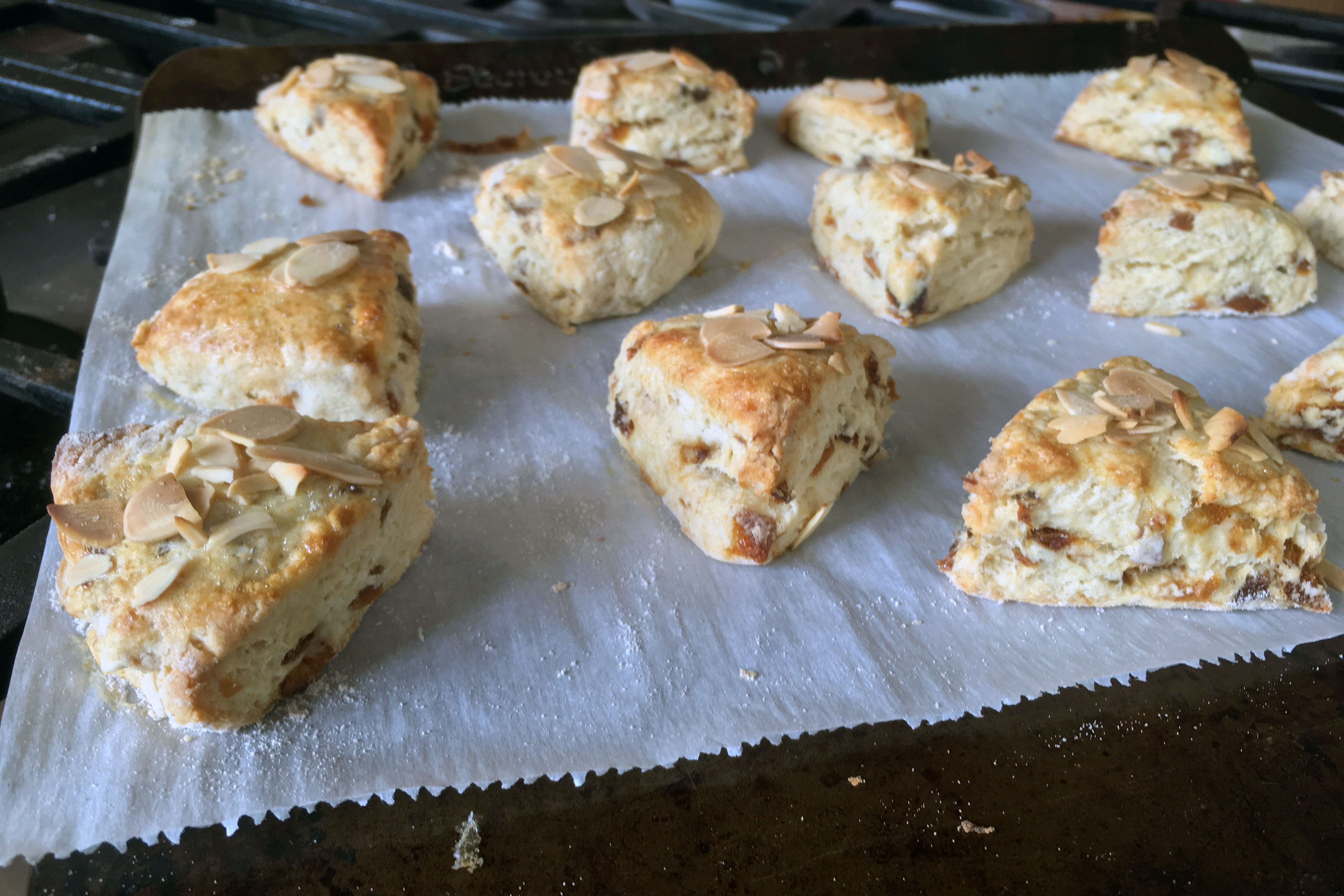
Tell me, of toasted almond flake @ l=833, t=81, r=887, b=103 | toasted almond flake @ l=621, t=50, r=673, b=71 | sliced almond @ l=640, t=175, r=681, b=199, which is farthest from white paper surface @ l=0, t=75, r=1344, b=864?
toasted almond flake @ l=621, t=50, r=673, b=71

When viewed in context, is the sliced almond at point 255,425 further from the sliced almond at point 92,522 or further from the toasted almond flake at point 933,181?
the toasted almond flake at point 933,181

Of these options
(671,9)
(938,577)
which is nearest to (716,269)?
(938,577)

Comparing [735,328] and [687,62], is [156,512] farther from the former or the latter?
[687,62]

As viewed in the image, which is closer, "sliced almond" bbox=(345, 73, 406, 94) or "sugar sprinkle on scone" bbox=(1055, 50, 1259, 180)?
"sliced almond" bbox=(345, 73, 406, 94)

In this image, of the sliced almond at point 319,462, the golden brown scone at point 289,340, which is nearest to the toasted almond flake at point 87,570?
the sliced almond at point 319,462

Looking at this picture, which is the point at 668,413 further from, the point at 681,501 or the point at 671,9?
the point at 671,9

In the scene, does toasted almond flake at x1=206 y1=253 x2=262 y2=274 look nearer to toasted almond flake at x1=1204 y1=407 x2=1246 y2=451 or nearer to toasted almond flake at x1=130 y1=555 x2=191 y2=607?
toasted almond flake at x1=130 y1=555 x2=191 y2=607
